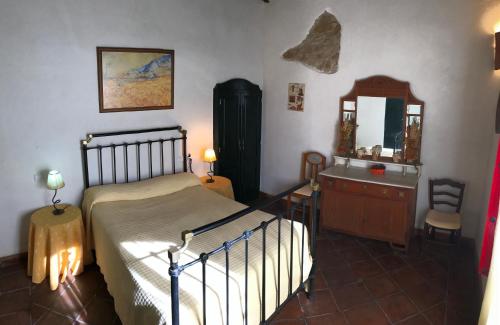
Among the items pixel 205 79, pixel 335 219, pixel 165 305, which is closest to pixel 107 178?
pixel 205 79

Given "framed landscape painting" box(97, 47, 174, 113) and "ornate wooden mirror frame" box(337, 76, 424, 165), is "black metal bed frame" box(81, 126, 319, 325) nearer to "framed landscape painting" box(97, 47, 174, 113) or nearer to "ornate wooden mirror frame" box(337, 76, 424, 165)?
"framed landscape painting" box(97, 47, 174, 113)

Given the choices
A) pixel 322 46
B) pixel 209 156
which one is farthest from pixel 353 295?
pixel 322 46

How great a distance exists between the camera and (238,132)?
5.32 meters

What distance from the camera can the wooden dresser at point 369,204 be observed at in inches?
166

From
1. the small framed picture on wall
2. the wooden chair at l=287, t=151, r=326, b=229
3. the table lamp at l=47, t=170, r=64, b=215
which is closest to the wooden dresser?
the wooden chair at l=287, t=151, r=326, b=229

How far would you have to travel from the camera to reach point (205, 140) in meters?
5.21

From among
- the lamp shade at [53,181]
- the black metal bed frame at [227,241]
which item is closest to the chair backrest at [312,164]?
the black metal bed frame at [227,241]

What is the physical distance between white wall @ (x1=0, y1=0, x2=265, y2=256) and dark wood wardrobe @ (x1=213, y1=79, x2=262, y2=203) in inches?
22.5

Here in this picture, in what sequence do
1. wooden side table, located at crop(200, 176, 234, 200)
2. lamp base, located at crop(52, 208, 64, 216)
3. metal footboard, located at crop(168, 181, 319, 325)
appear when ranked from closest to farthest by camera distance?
metal footboard, located at crop(168, 181, 319, 325)
lamp base, located at crop(52, 208, 64, 216)
wooden side table, located at crop(200, 176, 234, 200)

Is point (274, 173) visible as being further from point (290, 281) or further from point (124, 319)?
point (124, 319)

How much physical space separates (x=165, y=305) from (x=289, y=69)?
3.91m

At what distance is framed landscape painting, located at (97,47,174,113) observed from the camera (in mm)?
4125

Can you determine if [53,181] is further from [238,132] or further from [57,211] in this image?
[238,132]

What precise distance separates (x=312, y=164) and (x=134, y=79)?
2.55 metres
